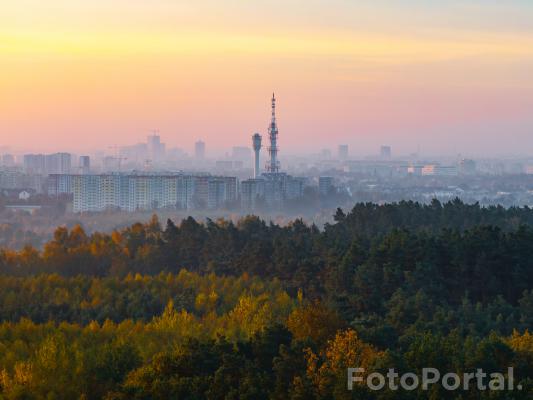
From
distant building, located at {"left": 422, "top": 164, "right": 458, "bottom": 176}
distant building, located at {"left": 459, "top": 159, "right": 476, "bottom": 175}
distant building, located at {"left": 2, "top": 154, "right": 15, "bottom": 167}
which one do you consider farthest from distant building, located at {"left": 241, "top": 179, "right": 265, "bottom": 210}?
distant building, located at {"left": 459, "top": 159, "right": 476, "bottom": 175}

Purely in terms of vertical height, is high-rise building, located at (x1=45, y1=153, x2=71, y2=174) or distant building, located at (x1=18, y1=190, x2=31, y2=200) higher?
high-rise building, located at (x1=45, y1=153, x2=71, y2=174)

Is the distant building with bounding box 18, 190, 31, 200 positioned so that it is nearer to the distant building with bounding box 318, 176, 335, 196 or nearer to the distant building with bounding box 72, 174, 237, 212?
the distant building with bounding box 72, 174, 237, 212

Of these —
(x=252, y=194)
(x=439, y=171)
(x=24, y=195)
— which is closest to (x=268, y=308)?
(x=252, y=194)

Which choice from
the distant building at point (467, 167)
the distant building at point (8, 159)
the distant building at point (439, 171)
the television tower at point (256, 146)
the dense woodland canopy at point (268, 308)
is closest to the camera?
the dense woodland canopy at point (268, 308)

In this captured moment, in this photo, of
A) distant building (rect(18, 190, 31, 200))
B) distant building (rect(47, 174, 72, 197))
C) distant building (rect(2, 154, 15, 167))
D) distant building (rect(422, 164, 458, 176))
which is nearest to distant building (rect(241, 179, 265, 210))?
distant building (rect(47, 174, 72, 197))

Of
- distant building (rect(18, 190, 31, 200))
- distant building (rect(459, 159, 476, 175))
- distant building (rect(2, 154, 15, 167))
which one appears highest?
distant building (rect(2, 154, 15, 167))

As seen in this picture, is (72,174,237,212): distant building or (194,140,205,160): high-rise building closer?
(72,174,237,212): distant building

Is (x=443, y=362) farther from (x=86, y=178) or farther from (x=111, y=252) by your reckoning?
(x=86, y=178)

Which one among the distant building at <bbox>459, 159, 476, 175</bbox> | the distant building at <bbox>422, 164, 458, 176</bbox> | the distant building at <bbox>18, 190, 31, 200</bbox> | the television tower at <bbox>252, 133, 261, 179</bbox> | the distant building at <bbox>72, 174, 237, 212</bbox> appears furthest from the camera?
the distant building at <bbox>459, 159, 476, 175</bbox>

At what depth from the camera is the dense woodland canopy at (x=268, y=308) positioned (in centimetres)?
1313

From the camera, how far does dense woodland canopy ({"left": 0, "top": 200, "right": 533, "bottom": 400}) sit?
43.1ft

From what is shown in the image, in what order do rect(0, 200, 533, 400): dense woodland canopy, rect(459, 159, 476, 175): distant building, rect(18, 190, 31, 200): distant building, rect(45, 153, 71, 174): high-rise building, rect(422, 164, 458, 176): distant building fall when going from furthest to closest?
rect(459, 159, 476, 175): distant building < rect(422, 164, 458, 176): distant building < rect(45, 153, 71, 174): high-rise building < rect(18, 190, 31, 200): distant building < rect(0, 200, 533, 400): dense woodland canopy

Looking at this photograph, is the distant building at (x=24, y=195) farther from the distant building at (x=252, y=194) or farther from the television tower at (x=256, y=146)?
the television tower at (x=256, y=146)

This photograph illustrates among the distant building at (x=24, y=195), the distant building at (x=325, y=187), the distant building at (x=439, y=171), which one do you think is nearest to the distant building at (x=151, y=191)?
the distant building at (x=24, y=195)
